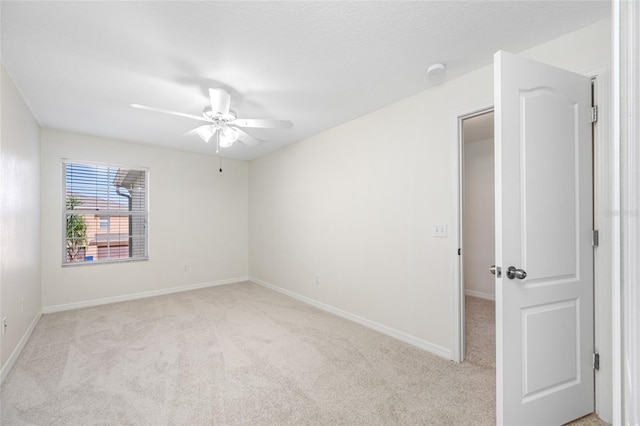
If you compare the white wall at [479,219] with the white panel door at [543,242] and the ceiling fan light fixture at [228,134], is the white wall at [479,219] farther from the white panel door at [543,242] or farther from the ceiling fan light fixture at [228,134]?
the ceiling fan light fixture at [228,134]

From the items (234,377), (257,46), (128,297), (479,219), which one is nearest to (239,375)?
(234,377)

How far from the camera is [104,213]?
436 cm

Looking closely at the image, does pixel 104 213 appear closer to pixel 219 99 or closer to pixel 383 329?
pixel 219 99

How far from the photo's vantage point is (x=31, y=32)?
6.08 feet

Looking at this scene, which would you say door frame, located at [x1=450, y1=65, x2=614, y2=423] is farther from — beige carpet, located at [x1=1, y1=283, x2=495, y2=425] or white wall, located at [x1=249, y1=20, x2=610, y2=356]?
beige carpet, located at [x1=1, y1=283, x2=495, y2=425]

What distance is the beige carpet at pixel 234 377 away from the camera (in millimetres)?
1822

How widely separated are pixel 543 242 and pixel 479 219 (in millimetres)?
3492

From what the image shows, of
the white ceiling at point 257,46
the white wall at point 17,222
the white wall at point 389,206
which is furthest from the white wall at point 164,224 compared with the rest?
the white wall at point 389,206

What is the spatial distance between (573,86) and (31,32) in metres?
3.37

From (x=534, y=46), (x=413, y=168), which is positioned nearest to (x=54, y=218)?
(x=413, y=168)

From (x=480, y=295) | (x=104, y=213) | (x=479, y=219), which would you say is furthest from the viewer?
(x=479, y=219)

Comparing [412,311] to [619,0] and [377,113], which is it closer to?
[377,113]

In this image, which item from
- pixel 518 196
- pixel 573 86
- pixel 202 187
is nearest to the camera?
pixel 518 196

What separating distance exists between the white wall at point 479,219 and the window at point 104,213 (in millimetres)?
5242
